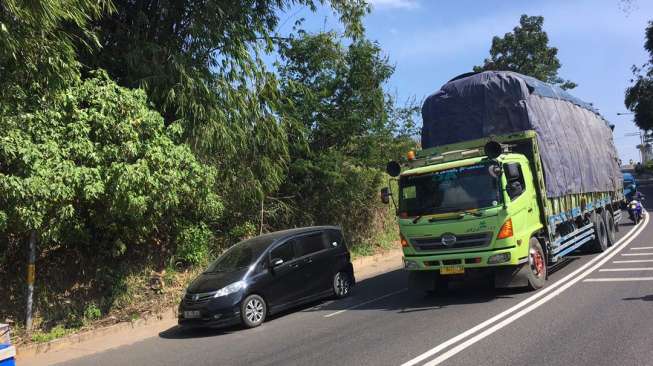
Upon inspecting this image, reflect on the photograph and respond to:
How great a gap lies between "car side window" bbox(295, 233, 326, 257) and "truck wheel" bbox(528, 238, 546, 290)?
423 centimetres

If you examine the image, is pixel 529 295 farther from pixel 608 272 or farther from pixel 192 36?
pixel 192 36

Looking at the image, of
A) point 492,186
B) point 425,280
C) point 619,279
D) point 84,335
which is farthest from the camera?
point 619,279

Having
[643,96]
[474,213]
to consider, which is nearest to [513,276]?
[474,213]

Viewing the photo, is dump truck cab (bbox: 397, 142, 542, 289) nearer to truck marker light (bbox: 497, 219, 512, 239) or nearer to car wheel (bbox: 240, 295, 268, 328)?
truck marker light (bbox: 497, 219, 512, 239)

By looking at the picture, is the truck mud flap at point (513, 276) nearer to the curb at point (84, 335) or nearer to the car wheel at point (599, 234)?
the car wheel at point (599, 234)

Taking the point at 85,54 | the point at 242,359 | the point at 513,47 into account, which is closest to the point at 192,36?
the point at 85,54

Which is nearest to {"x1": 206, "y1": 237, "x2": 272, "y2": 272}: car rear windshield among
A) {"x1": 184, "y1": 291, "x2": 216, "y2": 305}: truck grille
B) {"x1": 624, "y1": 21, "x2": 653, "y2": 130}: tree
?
{"x1": 184, "y1": 291, "x2": 216, "y2": 305}: truck grille

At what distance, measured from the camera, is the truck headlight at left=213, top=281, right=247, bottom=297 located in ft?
32.3

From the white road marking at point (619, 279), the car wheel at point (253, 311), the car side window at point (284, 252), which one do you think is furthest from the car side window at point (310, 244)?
the white road marking at point (619, 279)

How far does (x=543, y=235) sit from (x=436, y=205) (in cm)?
231

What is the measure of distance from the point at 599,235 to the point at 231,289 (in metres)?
9.52

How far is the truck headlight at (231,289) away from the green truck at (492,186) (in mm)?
2956

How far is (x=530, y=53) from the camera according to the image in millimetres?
55438

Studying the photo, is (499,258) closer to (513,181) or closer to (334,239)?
(513,181)
